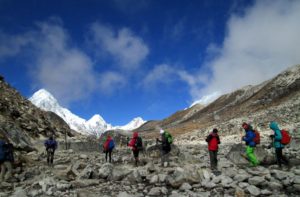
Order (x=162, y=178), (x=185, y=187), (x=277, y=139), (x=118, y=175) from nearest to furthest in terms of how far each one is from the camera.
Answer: (x=185, y=187) → (x=162, y=178) → (x=118, y=175) → (x=277, y=139)

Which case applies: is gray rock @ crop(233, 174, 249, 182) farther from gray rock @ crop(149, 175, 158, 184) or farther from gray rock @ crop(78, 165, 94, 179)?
gray rock @ crop(78, 165, 94, 179)

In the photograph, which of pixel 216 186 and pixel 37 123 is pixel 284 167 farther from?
pixel 37 123

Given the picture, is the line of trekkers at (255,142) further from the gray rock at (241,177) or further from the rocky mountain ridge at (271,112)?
the rocky mountain ridge at (271,112)

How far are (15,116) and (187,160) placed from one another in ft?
78.6

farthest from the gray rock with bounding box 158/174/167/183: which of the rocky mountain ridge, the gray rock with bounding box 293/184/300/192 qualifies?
the rocky mountain ridge

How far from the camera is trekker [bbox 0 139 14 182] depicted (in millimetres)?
13547

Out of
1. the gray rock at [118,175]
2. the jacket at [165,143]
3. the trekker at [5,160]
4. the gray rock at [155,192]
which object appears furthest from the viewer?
the jacket at [165,143]

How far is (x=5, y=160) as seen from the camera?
45.3ft

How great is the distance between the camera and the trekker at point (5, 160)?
44.4ft

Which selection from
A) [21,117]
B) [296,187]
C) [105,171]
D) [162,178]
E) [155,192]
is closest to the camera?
[296,187]

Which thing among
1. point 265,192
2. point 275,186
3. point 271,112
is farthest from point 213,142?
point 271,112

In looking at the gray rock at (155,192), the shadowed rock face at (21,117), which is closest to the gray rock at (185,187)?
the gray rock at (155,192)

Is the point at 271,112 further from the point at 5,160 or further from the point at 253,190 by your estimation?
the point at 5,160

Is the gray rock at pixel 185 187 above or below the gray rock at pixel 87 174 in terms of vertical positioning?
below
